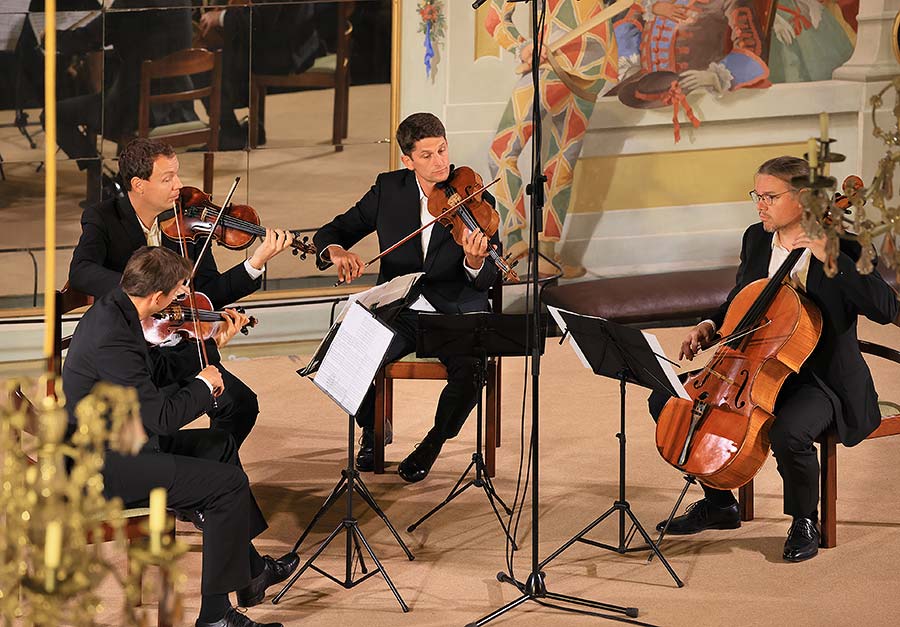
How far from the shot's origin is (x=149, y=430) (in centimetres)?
339

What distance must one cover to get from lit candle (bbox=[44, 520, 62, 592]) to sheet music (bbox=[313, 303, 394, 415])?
1.97m

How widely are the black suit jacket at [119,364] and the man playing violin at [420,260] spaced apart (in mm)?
1187

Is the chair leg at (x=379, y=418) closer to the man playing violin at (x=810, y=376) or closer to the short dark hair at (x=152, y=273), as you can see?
the man playing violin at (x=810, y=376)

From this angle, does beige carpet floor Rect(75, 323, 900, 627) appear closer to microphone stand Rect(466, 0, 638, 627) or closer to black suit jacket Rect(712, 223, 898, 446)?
microphone stand Rect(466, 0, 638, 627)

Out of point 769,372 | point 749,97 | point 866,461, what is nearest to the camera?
point 769,372

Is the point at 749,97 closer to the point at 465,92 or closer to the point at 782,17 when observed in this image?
the point at 782,17

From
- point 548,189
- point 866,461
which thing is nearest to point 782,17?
point 548,189

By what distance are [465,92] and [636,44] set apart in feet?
3.14

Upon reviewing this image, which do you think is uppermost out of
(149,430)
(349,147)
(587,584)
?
(349,147)

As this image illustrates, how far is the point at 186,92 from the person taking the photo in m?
6.20

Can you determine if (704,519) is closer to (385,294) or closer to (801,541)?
(801,541)

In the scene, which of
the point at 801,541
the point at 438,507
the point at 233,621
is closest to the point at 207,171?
the point at 438,507

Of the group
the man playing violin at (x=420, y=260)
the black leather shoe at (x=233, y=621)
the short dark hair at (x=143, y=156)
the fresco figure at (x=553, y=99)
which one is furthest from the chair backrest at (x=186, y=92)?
the black leather shoe at (x=233, y=621)

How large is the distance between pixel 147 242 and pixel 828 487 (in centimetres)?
230
